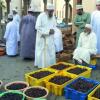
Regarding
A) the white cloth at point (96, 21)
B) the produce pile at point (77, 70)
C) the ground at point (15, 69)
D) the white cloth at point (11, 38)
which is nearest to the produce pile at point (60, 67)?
the produce pile at point (77, 70)

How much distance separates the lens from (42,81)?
531cm

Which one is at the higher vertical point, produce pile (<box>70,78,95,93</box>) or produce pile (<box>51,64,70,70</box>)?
produce pile (<box>51,64,70,70</box>)

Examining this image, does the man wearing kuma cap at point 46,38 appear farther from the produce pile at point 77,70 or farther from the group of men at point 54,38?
the produce pile at point 77,70

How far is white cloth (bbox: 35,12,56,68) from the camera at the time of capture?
21.6 feet

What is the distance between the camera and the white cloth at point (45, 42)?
6.58 metres

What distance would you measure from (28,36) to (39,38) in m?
1.23

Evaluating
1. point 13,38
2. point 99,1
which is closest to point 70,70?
point 99,1

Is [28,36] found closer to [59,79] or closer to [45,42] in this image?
[45,42]

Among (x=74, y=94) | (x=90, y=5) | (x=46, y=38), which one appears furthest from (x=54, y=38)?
(x=90, y=5)

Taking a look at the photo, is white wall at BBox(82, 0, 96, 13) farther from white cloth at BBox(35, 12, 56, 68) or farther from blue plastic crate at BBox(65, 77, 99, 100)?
blue plastic crate at BBox(65, 77, 99, 100)

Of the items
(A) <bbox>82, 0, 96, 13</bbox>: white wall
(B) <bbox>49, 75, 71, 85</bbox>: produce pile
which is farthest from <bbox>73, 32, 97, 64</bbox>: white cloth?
(A) <bbox>82, 0, 96, 13</bbox>: white wall

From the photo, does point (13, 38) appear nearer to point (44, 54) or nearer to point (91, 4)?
point (44, 54)

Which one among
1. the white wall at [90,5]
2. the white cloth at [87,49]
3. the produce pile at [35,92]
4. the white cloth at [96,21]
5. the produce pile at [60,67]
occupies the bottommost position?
the produce pile at [35,92]

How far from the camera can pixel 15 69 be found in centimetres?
704
